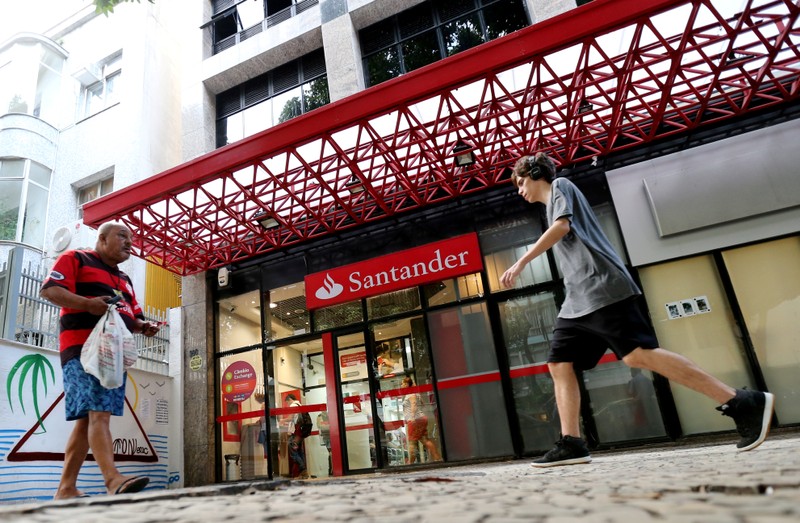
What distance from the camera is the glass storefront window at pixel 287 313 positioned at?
8.52 m

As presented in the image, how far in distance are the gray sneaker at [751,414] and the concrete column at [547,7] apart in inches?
293

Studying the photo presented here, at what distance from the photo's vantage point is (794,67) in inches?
245

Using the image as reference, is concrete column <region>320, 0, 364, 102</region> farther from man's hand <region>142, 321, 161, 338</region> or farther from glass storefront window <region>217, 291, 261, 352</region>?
man's hand <region>142, 321, 161, 338</region>

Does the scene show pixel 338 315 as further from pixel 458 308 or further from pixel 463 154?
pixel 463 154

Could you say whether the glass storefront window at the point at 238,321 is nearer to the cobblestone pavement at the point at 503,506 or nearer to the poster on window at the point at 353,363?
the poster on window at the point at 353,363

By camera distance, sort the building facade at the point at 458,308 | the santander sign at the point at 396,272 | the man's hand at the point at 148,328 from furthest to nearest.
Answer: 1. the santander sign at the point at 396,272
2. the building facade at the point at 458,308
3. the man's hand at the point at 148,328

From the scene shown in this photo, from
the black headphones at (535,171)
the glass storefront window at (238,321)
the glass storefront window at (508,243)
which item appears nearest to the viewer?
the black headphones at (535,171)

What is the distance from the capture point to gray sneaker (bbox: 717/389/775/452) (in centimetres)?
254

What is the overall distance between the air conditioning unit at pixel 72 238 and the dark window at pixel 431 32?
7.01 metres

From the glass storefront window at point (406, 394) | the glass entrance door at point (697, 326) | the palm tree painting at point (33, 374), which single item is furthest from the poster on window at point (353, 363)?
the glass entrance door at point (697, 326)

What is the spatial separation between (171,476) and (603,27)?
894cm

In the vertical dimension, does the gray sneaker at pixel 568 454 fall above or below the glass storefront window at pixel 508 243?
below

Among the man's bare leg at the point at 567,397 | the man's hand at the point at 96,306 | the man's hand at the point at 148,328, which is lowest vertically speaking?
the man's bare leg at the point at 567,397

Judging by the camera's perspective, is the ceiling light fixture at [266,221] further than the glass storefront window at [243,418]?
No
